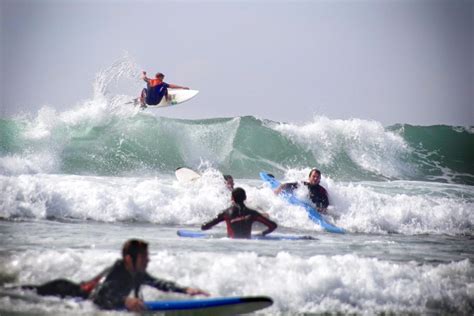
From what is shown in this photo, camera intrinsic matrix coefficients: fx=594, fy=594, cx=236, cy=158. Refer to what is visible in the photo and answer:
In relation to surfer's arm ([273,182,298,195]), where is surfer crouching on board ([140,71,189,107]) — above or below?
above

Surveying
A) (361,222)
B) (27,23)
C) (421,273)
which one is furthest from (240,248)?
(27,23)

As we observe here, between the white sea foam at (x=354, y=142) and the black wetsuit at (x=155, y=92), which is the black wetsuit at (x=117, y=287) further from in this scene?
the white sea foam at (x=354, y=142)

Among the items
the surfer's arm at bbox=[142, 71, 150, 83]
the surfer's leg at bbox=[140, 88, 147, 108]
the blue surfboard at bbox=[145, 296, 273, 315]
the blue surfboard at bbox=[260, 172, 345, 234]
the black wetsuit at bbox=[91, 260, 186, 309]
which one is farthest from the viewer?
the surfer's leg at bbox=[140, 88, 147, 108]

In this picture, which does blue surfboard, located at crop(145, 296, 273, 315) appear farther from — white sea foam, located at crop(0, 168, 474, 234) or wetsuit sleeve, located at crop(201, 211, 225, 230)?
white sea foam, located at crop(0, 168, 474, 234)

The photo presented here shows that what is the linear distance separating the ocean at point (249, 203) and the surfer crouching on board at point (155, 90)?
1.53 m

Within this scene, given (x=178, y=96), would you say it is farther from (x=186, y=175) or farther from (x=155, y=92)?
(x=186, y=175)

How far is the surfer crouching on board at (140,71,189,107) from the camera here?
10281 mm

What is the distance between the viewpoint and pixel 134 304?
517 centimetres

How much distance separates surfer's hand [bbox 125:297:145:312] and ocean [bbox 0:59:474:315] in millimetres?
304

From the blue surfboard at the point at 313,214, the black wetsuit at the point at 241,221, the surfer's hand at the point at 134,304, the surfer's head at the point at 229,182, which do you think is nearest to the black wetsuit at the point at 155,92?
the surfer's head at the point at 229,182

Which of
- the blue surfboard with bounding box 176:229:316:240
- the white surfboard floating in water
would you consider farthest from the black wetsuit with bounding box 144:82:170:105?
the blue surfboard with bounding box 176:229:316:240

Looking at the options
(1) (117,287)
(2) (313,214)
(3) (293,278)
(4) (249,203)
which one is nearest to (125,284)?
(1) (117,287)

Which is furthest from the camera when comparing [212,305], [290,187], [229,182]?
[290,187]

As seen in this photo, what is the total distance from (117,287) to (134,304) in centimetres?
22
